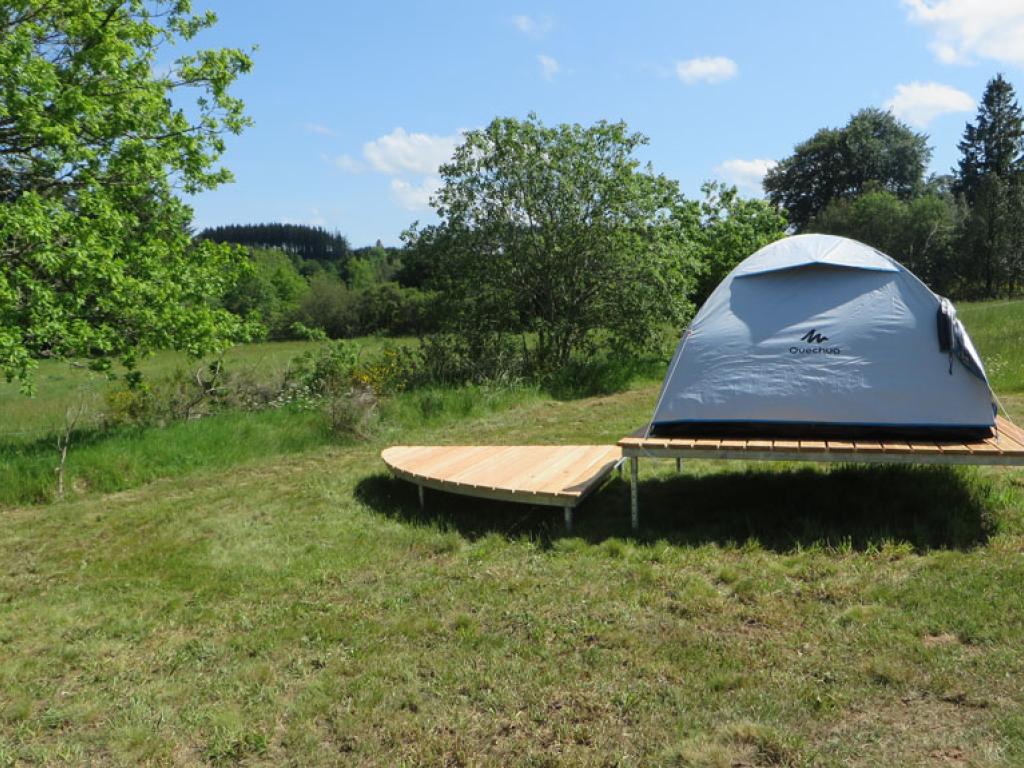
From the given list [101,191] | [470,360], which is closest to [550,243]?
[470,360]

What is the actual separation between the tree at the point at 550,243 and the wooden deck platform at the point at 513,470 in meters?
6.28

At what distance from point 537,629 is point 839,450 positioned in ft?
7.51

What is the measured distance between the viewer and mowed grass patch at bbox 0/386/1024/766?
2750 millimetres

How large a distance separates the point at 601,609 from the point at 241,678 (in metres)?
1.75

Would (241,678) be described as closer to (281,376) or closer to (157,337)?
(157,337)

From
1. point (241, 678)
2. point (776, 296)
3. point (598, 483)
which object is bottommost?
point (241, 678)

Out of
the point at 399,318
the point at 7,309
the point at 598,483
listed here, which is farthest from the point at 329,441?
the point at 399,318

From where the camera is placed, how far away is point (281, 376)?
10.3 meters

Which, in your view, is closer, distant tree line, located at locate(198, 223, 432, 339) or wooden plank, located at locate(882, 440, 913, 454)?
wooden plank, located at locate(882, 440, 913, 454)

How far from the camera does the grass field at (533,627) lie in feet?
9.02

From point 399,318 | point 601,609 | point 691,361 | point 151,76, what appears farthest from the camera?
point 399,318

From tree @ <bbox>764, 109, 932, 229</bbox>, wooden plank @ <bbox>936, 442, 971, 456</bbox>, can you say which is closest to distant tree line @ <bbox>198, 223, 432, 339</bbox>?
wooden plank @ <bbox>936, 442, 971, 456</bbox>

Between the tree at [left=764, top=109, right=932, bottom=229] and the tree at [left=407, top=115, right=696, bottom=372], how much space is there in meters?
39.9

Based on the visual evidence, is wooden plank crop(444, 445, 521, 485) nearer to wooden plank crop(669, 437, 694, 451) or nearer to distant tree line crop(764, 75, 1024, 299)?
wooden plank crop(669, 437, 694, 451)
